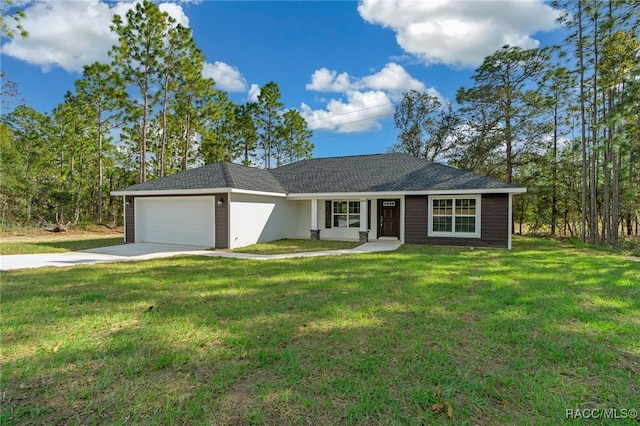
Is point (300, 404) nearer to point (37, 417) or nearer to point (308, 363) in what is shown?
point (308, 363)

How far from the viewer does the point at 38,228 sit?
17703 mm

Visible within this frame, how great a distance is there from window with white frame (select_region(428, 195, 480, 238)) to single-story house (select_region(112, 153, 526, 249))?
0.04m

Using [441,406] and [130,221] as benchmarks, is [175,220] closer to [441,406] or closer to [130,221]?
[130,221]

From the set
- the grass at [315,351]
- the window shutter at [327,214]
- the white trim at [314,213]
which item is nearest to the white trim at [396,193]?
Answer: the white trim at [314,213]

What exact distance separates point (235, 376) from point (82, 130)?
2801 cm

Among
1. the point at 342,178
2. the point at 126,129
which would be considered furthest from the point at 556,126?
the point at 126,129

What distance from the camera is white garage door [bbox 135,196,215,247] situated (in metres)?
12.2

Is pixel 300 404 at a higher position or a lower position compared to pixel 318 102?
lower

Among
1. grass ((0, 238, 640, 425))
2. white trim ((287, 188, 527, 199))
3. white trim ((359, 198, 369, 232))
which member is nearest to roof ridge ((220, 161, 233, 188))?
white trim ((287, 188, 527, 199))

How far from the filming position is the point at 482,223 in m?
12.3

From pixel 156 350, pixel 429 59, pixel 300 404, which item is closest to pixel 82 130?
pixel 429 59

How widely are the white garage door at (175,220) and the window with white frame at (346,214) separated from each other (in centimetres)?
602

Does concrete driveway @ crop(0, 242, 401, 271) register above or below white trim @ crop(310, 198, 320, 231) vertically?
below

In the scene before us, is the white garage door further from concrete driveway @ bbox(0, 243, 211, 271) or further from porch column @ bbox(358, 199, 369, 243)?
porch column @ bbox(358, 199, 369, 243)
